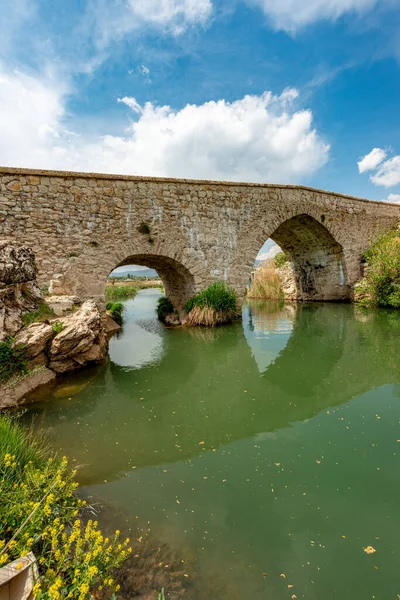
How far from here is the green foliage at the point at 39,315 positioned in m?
5.49

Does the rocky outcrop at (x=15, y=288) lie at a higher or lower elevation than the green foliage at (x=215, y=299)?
higher

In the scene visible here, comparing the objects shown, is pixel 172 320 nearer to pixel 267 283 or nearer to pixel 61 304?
pixel 61 304

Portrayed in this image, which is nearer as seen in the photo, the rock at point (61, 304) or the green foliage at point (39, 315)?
the green foliage at point (39, 315)

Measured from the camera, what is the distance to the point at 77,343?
5.62 meters

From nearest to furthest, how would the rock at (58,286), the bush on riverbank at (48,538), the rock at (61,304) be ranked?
the bush on riverbank at (48,538)
the rock at (61,304)
the rock at (58,286)

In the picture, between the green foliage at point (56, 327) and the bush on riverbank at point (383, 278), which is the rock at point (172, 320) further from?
the bush on riverbank at point (383, 278)

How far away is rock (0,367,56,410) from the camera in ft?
14.5

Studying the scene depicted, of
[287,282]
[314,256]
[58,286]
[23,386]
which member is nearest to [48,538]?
[23,386]

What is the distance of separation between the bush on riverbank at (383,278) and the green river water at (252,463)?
7.71 metres

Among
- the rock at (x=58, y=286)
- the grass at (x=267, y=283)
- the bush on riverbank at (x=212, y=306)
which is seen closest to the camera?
the rock at (x=58, y=286)

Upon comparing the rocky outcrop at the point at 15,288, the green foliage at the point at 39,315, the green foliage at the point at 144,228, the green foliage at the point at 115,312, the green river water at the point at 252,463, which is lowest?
the green river water at the point at 252,463

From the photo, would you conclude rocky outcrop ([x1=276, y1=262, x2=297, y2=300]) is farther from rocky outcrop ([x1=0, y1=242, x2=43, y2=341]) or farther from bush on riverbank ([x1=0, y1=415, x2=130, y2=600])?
bush on riverbank ([x1=0, y1=415, x2=130, y2=600])

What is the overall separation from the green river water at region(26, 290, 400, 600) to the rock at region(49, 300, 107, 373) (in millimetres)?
351

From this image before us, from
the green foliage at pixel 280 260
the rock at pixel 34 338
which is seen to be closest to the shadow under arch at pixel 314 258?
the green foliage at pixel 280 260
